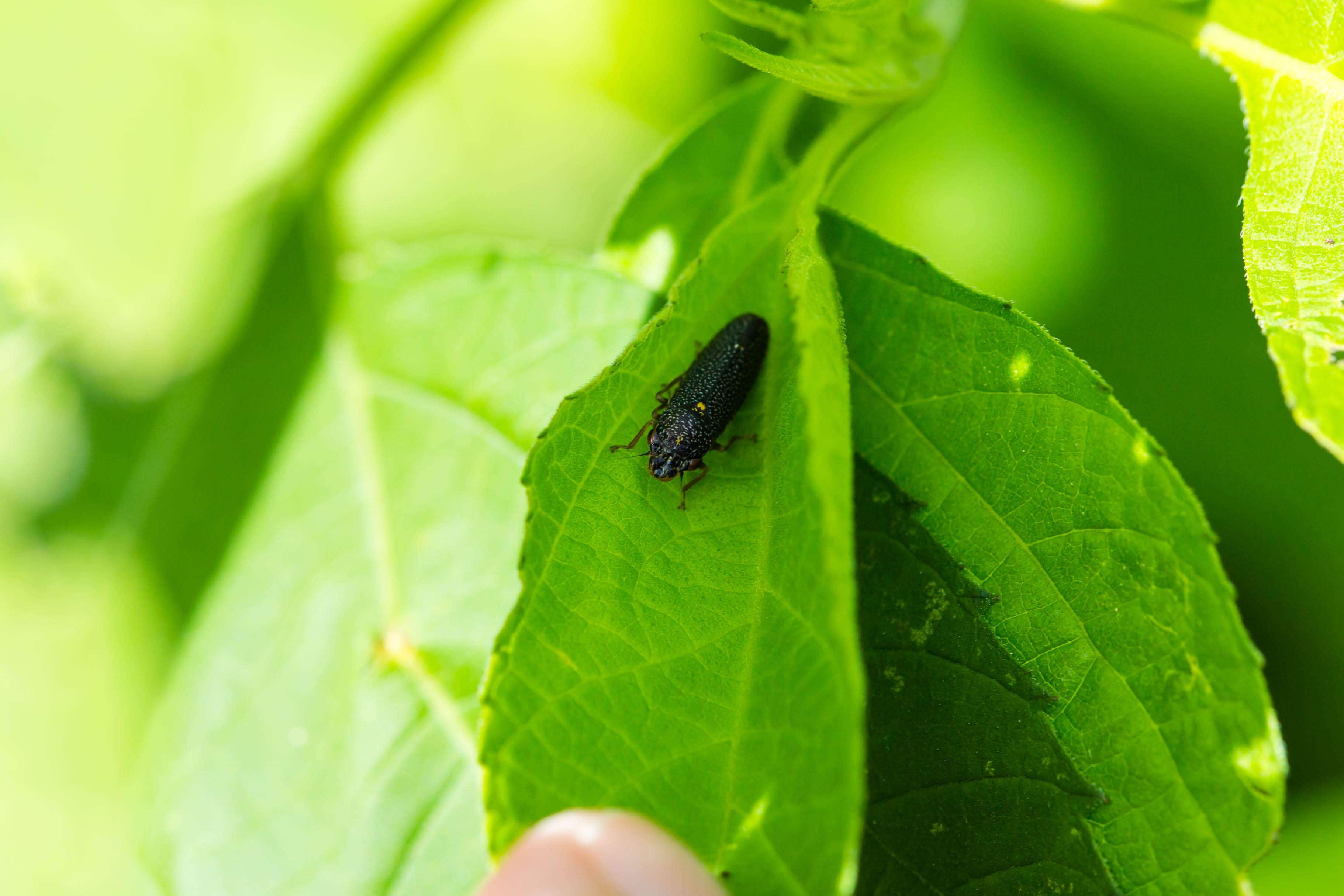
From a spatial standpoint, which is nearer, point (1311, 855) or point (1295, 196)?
point (1295, 196)

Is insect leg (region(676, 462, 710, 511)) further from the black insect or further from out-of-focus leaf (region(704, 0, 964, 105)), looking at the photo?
out-of-focus leaf (region(704, 0, 964, 105))

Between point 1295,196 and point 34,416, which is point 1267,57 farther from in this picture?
point 34,416

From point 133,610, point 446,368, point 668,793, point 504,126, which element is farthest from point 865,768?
point 504,126

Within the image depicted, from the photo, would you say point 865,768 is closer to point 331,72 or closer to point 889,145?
point 889,145

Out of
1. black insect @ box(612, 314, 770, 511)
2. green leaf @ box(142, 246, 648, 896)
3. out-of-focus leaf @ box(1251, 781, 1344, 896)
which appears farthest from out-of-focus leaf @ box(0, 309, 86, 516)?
out-of-focus leaf @ box(1251, 781, 1344, 896)

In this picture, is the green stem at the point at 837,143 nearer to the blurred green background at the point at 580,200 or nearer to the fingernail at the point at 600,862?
the fingernail at the point at 600,862

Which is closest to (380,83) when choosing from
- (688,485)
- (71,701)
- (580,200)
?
(580,200)
